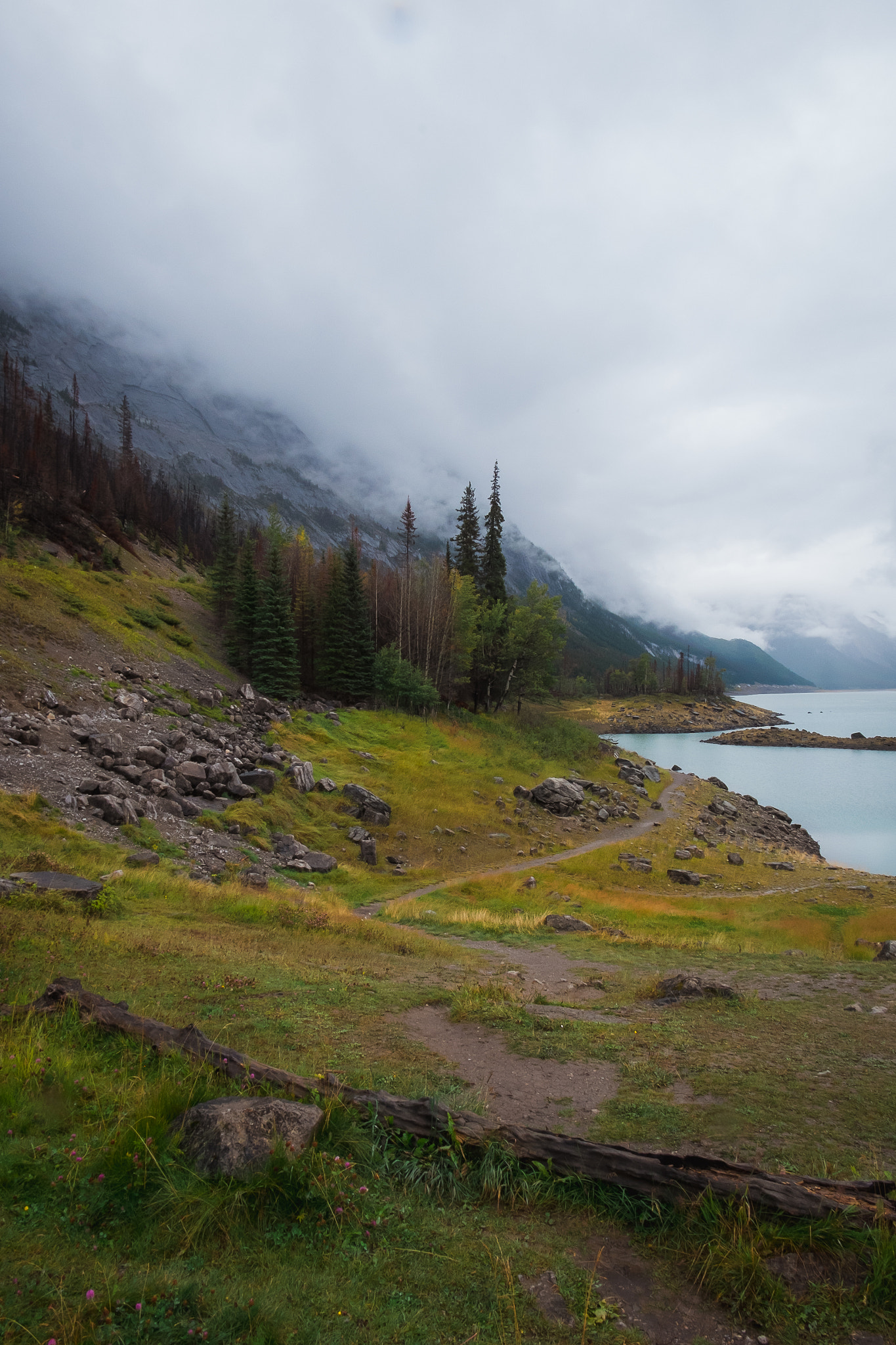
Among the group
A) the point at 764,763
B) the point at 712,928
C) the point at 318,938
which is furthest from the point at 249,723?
the point at 764,763

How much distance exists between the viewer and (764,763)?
270ft

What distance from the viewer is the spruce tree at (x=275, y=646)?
42469 millimetres

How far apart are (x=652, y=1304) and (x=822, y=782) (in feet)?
252

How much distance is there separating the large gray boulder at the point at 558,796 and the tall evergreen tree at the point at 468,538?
30317 millimetres

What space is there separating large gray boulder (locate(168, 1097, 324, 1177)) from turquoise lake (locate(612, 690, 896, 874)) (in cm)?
4115

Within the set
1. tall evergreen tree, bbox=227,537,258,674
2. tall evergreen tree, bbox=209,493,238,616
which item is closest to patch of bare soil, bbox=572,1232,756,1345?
tall evergreen tree, bbox=227,537,258,674

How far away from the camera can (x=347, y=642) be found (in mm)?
48531

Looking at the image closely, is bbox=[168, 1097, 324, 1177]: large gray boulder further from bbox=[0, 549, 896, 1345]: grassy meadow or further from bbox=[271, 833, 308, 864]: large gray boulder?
bbox=[271, 833, 308, 864]: large gray boulder

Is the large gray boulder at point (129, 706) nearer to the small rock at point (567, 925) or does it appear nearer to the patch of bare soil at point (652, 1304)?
the small rock at point (567, 925)

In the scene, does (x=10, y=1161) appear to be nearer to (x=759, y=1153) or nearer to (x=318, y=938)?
(x=759, y=1153)

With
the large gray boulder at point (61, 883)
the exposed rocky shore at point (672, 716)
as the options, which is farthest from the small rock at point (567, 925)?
the exposed rocky shore at point (672, 716)

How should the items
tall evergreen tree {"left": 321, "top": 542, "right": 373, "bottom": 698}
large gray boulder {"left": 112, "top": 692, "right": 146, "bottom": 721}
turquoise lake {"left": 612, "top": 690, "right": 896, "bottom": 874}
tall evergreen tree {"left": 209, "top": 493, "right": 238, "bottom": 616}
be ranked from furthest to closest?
tall evergreen tree {"left": 209, "top": 493, "right": 238, "bottom": 616}
tall evergreen tree {"left": 321, "top": 542, "right": 373, "bottom": 698}
turquoise lake {"left": 612, "top": 690, "right": 896, "bottom": 874}
large gray boulder {"left": 112, "top": 692, "right": 146, "bottom": 721}

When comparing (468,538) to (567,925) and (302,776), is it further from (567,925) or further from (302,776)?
(567,925)

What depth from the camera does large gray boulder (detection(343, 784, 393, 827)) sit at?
26375 millimetres
